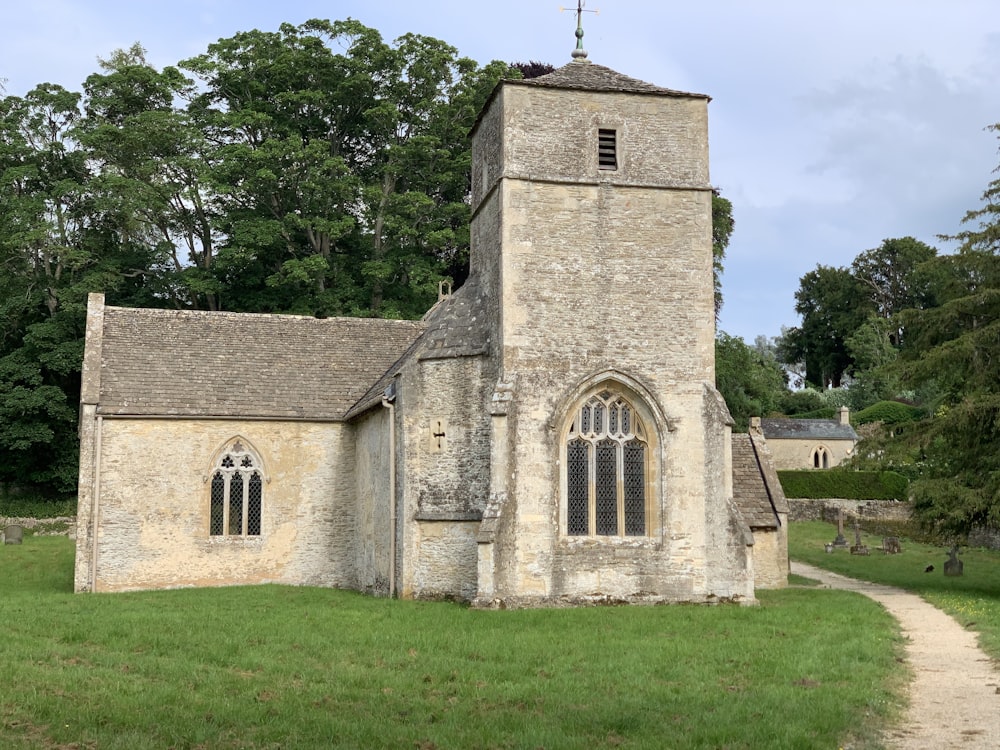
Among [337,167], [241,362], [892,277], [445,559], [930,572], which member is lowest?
[930,572]

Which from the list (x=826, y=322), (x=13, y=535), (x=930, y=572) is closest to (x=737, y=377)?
(x=930, y=572)

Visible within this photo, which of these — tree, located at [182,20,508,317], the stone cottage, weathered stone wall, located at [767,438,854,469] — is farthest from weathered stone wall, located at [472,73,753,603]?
weathered stone wall, located at [767,438,854,469]

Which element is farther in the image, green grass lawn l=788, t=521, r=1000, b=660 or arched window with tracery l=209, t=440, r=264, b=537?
arched window with tracery l=209, t=440, r=264, b=537

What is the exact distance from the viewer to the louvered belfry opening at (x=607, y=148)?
75.5 feet

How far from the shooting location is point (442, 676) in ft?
42.3

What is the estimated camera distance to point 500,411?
69.7 ft

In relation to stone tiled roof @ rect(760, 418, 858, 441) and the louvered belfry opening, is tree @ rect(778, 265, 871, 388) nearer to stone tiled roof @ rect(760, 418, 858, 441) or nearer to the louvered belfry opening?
stone tiled roof @ rect(760, 418, 858, 441)

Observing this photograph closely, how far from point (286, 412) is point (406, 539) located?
607 centimetres

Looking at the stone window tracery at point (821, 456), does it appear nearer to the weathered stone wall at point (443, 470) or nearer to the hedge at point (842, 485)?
the hedge at point (842, 485)

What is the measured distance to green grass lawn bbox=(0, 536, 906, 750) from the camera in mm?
9938

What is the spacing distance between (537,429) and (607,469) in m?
1.83

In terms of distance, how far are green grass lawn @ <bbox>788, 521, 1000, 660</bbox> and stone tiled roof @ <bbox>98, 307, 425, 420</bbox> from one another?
1506cm

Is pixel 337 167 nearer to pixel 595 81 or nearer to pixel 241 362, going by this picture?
pixel 241 362

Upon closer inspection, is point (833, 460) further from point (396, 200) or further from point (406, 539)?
point (406, 539)
